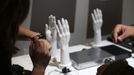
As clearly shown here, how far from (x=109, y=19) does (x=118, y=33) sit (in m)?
0.72

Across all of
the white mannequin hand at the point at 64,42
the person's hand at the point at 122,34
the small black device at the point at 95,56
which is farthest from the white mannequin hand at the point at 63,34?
the person's hand at the point at 122,34

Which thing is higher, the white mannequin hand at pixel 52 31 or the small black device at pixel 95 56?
the white mannequin hand at pixel 52 31

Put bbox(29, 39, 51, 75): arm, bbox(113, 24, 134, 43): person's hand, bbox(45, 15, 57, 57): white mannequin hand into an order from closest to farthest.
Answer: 1. bbox(29, 39, 51, 75): arm
2. bbox(113, 24, 134, 43): person's hand
3. bbox(45, 15, 57, 57): white mannequin hand

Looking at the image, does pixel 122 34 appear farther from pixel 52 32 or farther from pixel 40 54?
pixel 40 54

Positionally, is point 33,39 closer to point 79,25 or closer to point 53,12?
point 53,12

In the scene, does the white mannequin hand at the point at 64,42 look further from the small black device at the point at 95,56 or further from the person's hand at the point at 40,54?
the person's hand at the point at 40,54

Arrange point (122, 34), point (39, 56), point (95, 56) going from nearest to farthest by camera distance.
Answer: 1. point (39, 56)
2. point (122, 34)
3. point (95, 56)

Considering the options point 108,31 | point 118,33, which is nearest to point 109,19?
point 108,31

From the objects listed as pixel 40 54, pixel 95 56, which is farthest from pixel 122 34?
pixel 40 54

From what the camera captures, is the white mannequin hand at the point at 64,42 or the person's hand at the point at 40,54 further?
the white mannequin hand at the point at 64,42

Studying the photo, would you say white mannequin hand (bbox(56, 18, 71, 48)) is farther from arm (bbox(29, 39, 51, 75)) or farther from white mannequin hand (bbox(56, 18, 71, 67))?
arm (bbox(29, 39, 51, 75))

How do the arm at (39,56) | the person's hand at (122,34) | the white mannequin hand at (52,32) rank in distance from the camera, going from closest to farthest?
1. the arm at (39,56)
2. the person's hand at (122,34)
3. the white mannequin hand at (52,32)

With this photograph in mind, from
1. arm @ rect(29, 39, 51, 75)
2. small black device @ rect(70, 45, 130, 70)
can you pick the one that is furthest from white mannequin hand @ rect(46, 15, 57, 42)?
arm @ rect(29, 39, 51, 75)

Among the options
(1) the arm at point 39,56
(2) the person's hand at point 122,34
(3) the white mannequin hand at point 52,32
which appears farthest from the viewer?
(3) the white mannequin hand at point 52,32
